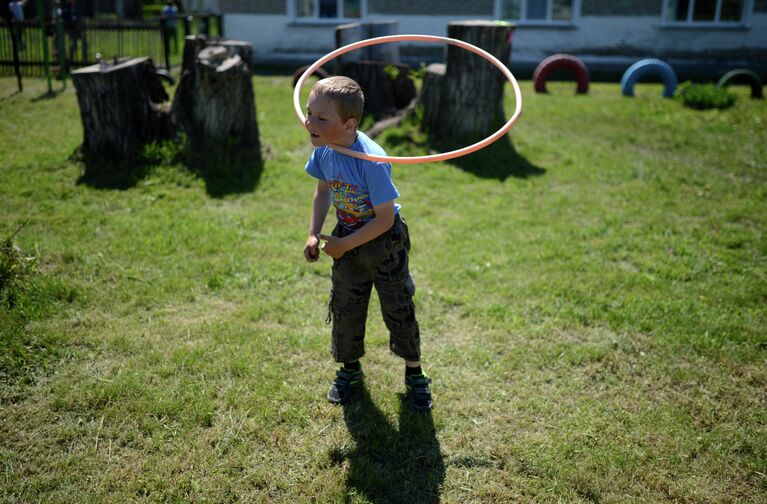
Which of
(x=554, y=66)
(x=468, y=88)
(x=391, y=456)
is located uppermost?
(x=554, y=66)

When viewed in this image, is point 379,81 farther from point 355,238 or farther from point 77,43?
point 77,43

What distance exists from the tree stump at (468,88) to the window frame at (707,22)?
1136 centimetres

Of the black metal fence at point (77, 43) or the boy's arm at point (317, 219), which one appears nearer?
the boy's arm at point (317, 219)

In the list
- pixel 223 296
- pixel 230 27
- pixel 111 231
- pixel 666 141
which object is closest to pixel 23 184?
pixel 111 231

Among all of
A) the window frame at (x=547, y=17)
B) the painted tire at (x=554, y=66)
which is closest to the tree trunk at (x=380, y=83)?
the painted tire at (x=554, y=66)

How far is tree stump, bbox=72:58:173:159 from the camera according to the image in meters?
6.67

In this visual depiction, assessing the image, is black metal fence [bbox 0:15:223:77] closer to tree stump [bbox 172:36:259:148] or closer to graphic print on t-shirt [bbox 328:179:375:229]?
tree stump [bbox 172:36:259:148]

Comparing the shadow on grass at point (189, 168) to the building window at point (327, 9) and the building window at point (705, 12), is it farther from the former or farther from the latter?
the building window at point (705, 12)

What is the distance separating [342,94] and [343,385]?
64.9 inches

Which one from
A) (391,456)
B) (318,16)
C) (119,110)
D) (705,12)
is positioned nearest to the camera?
(391,456)

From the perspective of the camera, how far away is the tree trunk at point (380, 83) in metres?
9.40

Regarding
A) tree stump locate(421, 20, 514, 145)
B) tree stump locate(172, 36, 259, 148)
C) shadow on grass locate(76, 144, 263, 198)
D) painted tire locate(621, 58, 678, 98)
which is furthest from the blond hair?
painted tire locate(621, 58, 678, 98)

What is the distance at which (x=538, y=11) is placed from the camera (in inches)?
688

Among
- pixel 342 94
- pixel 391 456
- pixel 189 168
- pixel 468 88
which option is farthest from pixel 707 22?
pixel 391 456
